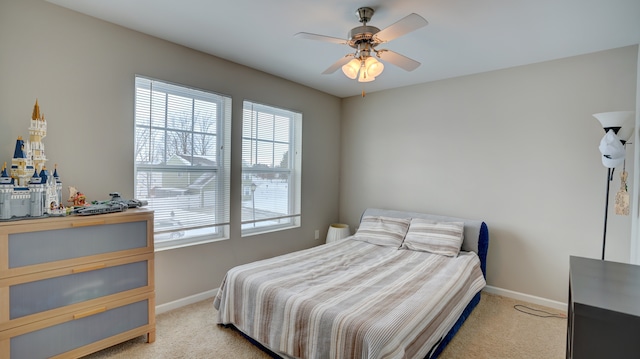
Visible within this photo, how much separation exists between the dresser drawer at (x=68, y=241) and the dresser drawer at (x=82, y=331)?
1.14 ft

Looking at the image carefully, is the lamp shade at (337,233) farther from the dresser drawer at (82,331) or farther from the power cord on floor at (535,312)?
the dresser drawer at (82,331)

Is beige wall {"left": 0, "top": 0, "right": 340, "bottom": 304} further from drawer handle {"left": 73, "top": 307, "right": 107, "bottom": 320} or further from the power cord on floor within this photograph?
the power cord on floor

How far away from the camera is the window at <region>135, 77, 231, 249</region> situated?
2.65 meters

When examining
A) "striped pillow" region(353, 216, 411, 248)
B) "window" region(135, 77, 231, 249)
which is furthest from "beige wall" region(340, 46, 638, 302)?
"window" region(135, 77, 231, 249)

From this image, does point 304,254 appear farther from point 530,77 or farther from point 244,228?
point 530,77

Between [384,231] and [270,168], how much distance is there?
1574mm

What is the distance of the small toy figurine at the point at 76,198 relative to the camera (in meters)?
2.11

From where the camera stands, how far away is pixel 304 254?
9.49 feet

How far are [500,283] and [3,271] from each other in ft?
13.6

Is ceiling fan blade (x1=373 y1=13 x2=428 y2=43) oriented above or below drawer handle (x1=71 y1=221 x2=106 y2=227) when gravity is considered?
above

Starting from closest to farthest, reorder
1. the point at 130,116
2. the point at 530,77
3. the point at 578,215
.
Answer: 1. the point at 130,116
2. the point at 578,215
3. the point at 530,77

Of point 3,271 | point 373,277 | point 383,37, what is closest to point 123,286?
point 3,271

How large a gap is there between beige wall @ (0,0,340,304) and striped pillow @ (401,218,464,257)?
69.9 inches

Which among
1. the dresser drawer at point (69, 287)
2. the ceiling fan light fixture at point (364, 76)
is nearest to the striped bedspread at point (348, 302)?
the dresser drawer at point (69, 287)
